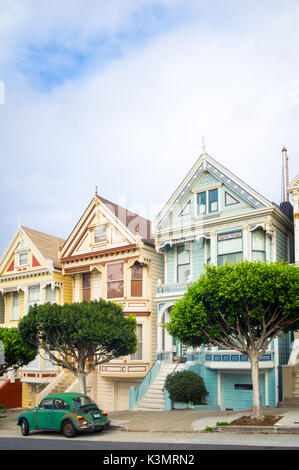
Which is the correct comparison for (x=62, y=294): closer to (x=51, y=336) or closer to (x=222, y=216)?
(x=51, y=336)

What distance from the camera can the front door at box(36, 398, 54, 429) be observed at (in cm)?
1881

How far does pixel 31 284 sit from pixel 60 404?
17.4 m

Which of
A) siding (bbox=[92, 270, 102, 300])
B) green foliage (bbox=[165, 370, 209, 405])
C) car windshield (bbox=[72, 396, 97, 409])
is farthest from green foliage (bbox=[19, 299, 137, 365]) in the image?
siding (bbox=[92, 270, 102, 300])

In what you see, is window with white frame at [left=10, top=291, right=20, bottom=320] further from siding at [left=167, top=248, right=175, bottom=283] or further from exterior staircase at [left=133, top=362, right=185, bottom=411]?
exterior staircase at [left=133, top=362, right=185, bottom=411]

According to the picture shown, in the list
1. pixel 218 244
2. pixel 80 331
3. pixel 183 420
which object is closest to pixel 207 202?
pixel 218 244

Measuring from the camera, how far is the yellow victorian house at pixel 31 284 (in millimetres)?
33875

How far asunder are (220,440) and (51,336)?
412 inches

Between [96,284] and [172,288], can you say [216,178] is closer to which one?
[172,288]

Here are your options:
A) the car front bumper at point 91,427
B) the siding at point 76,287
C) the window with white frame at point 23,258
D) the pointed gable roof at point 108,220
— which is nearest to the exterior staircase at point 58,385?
the siding at point 76,287

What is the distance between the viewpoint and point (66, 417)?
1819cm

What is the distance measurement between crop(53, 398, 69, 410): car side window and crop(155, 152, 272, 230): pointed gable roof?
1327 cm

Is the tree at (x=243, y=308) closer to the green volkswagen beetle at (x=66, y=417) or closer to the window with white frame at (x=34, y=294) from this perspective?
the green volkswagen beetle at (x=66, y=417)

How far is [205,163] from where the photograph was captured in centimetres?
2814
